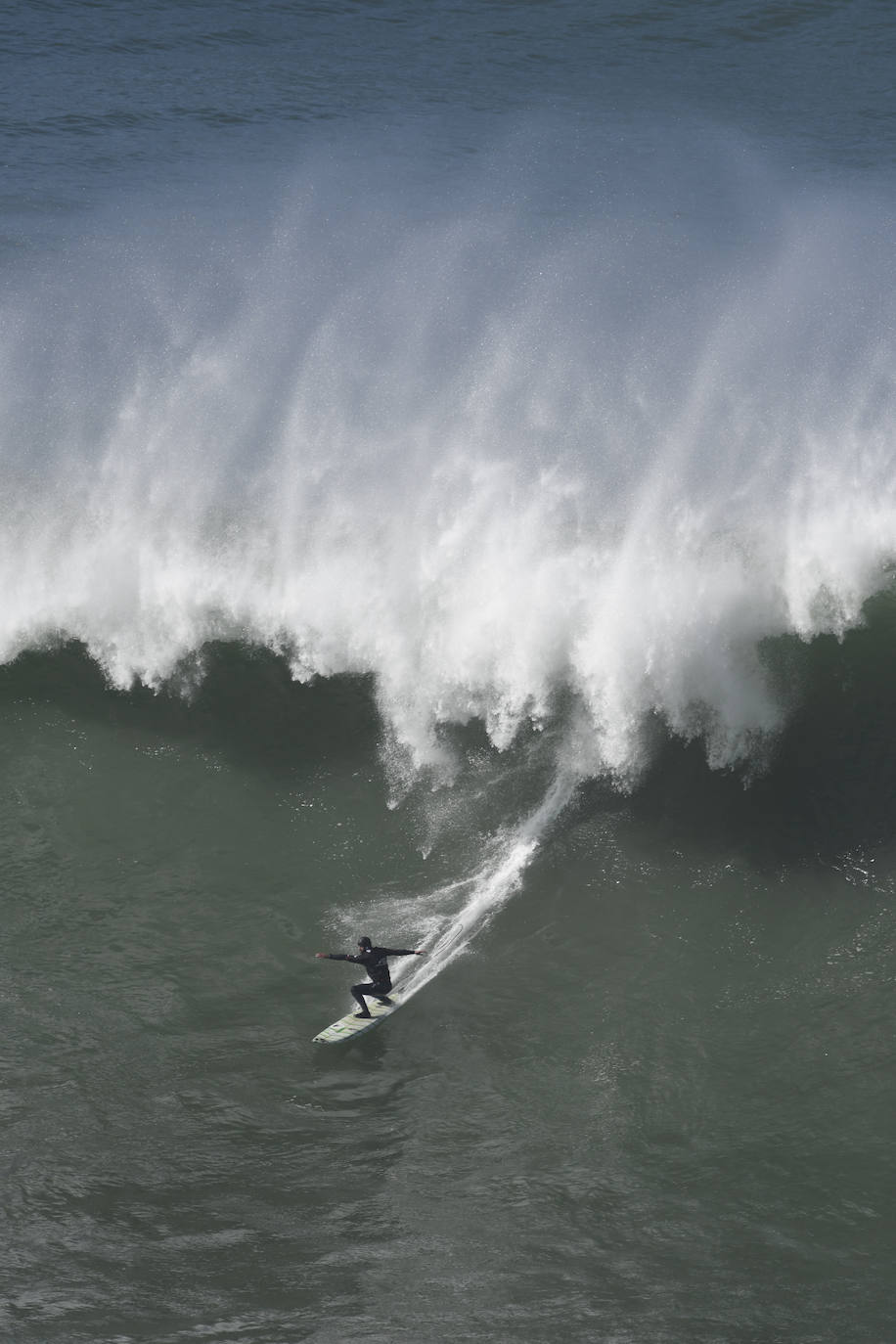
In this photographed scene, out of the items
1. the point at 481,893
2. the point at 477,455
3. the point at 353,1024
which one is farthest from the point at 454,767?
the point at 477,455

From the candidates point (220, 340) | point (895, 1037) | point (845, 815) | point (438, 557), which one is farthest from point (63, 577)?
point (895, 1037)

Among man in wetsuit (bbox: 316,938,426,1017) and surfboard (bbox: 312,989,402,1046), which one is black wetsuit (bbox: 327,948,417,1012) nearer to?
man in wetsuit (bbox: 316,938,426,1017)

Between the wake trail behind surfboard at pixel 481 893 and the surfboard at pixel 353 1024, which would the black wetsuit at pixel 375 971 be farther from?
the wake trail behind surfboard at pixel 481 893

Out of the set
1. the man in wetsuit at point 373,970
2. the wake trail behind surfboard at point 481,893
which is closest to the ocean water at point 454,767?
the wake trail behind surfboard at point 481,893

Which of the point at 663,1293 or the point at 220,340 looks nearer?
the point at 663,1293

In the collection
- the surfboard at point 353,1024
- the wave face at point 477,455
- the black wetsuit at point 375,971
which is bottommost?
the surfboard at point 353,1024

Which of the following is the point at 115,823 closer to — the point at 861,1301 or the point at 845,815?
the point at 845,815

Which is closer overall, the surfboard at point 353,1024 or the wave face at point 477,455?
the surfboard at point 353,1024
